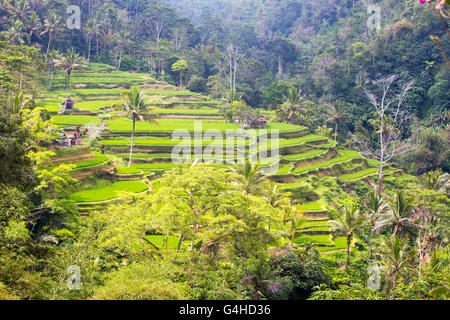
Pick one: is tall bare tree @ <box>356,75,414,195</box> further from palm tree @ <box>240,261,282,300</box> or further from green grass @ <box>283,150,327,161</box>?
palm tree @ <box>240,261,282,300</box>

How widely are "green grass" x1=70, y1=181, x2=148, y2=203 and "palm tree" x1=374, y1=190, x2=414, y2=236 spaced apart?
1183 cm

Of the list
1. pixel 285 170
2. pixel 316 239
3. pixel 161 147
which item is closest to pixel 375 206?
pixel 316 239

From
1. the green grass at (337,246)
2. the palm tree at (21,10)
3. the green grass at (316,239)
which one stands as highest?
the palm tree at (21,10)

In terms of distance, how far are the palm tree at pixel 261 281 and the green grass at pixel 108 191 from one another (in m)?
6.40

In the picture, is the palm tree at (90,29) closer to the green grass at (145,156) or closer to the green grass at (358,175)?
the green grass at (145,156)

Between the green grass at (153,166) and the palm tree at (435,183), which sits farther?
the green grass at (153,166)

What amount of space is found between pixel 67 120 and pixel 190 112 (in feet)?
41.5

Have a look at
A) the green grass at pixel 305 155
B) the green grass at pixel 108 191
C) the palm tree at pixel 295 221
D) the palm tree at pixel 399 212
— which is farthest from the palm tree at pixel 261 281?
the green grass at pixel 305 155

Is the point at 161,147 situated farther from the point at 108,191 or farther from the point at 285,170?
the point at 285,170

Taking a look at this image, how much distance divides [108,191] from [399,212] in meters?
13.5

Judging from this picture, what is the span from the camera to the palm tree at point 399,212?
619 inches

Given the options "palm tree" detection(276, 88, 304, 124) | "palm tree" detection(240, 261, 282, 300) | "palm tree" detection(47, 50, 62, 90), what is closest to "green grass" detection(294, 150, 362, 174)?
"palm tree" detection(276, 88, 304, 124)

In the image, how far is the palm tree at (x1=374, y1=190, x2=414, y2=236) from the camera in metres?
15.7
